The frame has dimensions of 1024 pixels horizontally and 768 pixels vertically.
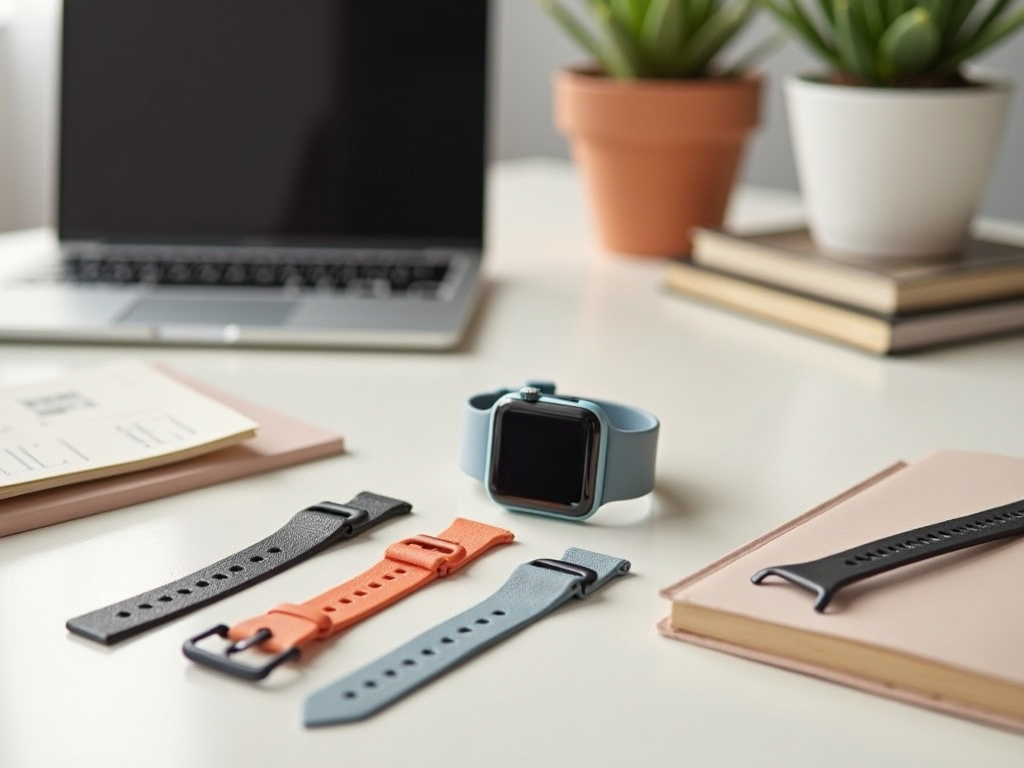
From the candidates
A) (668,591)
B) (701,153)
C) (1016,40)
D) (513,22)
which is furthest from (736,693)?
(513,22)

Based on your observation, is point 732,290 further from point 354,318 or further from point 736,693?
point 736,693

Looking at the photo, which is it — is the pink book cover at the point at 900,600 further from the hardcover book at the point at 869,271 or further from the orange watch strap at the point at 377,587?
the hardcover book at the point at 869,271

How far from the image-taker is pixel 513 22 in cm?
236

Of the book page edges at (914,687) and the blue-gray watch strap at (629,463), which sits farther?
the blue-gray watch strap at (629,463)

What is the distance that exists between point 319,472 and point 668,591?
28 cm

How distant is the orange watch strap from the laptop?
56 cm

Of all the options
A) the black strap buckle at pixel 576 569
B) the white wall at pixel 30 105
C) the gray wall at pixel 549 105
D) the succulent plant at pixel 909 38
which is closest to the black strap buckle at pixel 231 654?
the black strap buckle at pixel 576 569

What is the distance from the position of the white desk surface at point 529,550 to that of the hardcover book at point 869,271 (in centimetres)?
5

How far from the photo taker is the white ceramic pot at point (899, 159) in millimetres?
1057

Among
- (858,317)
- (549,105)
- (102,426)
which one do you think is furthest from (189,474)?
(549,105)

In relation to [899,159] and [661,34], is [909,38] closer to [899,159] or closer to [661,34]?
[899,159]

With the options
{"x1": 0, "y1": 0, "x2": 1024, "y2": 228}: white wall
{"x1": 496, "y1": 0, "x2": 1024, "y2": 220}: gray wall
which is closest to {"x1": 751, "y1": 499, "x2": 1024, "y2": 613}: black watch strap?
{"x1": 496, "y1": 0, "x2": 1024, "y2": 220}: gray wall

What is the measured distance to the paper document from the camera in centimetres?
72

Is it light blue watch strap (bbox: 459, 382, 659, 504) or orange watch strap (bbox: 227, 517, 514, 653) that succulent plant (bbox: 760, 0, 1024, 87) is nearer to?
light blue watch strap (bbox: 459, 382, 659, 504)
